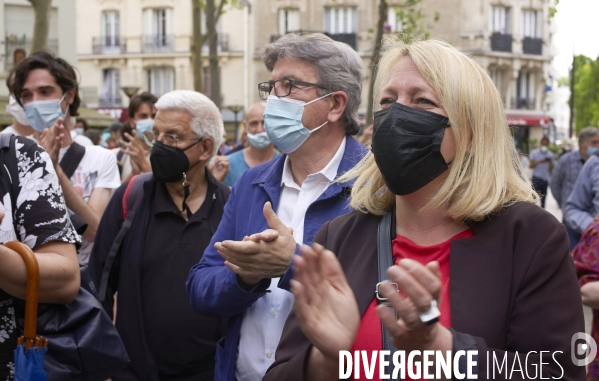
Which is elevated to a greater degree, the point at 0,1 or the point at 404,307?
the point at 0,1

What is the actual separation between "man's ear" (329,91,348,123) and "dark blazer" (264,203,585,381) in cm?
135

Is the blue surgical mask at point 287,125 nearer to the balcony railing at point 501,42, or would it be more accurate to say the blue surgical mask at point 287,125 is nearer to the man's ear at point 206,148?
the man's ear at point 206,148

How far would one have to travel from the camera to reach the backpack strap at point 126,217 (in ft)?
15.1

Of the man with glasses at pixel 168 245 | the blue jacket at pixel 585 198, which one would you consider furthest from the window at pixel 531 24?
the man with glasses at pixel 168 245

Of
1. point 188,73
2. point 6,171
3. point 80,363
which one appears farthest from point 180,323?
point 188,73

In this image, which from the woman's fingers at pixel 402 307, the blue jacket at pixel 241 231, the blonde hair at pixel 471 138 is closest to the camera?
the woman's fingers at pixel 402 307

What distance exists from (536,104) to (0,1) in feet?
108

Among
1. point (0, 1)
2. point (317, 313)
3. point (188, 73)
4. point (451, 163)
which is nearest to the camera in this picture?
point (317, 313)

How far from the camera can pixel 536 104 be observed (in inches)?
1860

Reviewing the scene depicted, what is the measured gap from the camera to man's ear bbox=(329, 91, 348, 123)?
152 inches

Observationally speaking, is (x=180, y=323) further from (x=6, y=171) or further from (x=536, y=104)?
(x=536, y=104)

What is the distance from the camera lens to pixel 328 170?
12.2 ft

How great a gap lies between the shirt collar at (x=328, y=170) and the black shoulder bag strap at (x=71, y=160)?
222cm

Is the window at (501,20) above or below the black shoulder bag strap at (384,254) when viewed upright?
above
